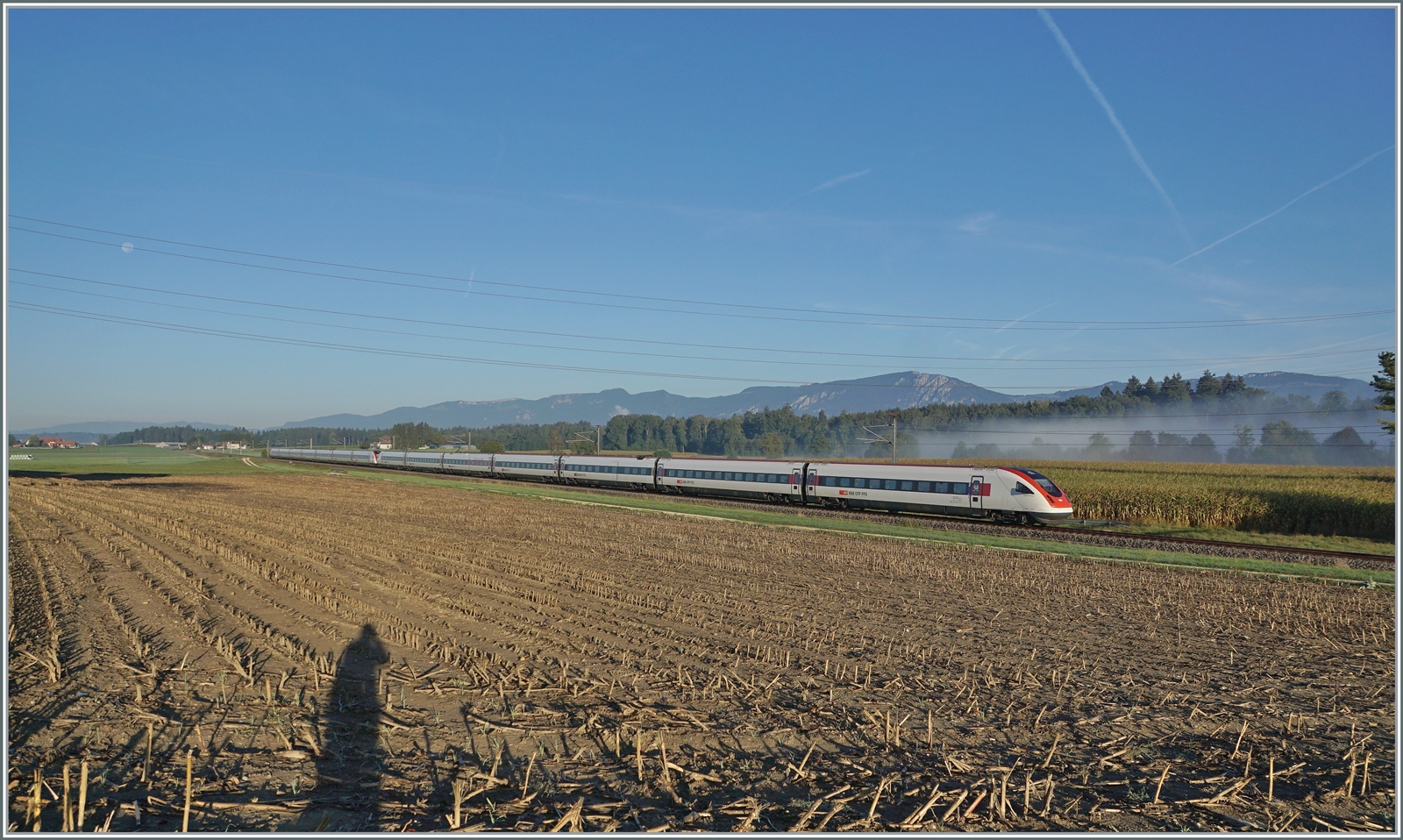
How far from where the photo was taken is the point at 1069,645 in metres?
12.4

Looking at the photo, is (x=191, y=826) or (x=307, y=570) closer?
(x=191, y=826)

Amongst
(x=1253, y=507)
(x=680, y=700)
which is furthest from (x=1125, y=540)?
(x=680, y=700)

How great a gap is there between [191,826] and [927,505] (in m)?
35.1

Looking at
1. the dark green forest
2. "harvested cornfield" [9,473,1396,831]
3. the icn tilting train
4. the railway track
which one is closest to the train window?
the icn tilting train

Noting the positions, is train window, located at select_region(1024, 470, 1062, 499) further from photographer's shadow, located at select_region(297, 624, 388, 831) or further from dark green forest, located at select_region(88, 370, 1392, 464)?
dark green forest, located at select_region(88, 370, 1392, 464)

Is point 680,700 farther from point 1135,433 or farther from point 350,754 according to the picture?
point 1135,433

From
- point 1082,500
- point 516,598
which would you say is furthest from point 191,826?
point 1082,500

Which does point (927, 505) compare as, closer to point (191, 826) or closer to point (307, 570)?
point (307, 570)

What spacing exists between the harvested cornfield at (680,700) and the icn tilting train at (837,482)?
15624 millimetres

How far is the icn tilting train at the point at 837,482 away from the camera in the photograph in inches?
1379

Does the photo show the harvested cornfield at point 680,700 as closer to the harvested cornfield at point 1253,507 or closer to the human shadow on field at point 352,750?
the human shadow on field at point 352,750

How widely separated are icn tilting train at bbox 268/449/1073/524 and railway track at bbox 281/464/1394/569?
726mm

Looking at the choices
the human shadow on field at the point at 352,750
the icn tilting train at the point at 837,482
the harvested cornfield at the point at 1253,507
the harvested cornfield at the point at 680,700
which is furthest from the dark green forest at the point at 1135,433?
the human shadow on field at the point at 352,750

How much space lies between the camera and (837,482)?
139ft
